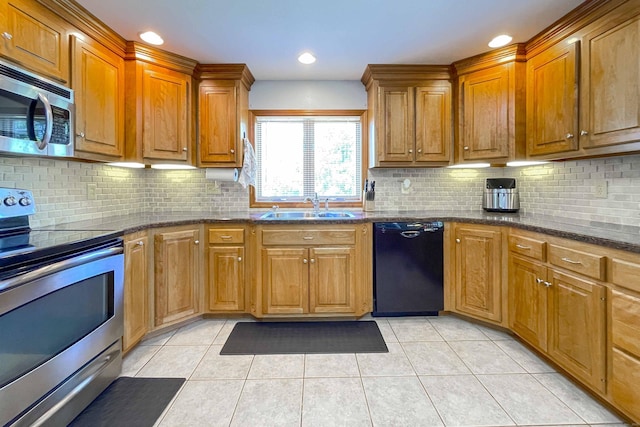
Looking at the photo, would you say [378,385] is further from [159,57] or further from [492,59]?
[159,57]

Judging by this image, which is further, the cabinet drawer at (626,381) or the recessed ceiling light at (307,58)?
the recessed ceiling light at (307,58)

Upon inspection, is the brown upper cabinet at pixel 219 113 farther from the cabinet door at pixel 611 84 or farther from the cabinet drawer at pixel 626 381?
the cabinet drawer at pixel 626 381

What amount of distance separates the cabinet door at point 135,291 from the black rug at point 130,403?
31cm

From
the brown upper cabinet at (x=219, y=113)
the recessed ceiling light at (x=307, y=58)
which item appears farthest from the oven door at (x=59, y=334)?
the recessed ceiling light at (x=307, y=58)

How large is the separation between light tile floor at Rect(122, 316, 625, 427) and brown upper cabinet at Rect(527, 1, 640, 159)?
4.81ft

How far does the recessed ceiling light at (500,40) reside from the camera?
247 cm

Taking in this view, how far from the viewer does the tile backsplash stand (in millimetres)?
2080

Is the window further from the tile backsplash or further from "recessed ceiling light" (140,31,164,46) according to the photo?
"recessed ceiling light" (140,31,164,46)

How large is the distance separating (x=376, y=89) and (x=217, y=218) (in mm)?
1891

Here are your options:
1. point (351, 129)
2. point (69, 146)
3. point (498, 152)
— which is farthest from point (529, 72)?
point (69, 146)

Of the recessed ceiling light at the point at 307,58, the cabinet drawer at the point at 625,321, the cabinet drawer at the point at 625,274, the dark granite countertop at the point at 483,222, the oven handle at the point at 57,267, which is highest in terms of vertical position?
the recessed ceiling light at the point at 307,58

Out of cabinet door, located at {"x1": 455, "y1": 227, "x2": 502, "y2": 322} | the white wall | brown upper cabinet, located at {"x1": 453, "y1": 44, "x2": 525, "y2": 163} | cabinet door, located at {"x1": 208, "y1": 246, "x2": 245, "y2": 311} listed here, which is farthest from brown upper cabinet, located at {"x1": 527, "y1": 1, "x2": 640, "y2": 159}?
cabinet door, located at {"x1": 208, "y1": 246, "x2": 245, "y2": 311}

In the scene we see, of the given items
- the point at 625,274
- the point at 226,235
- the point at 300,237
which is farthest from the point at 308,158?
the point at 625,274

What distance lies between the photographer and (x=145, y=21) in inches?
87.4
